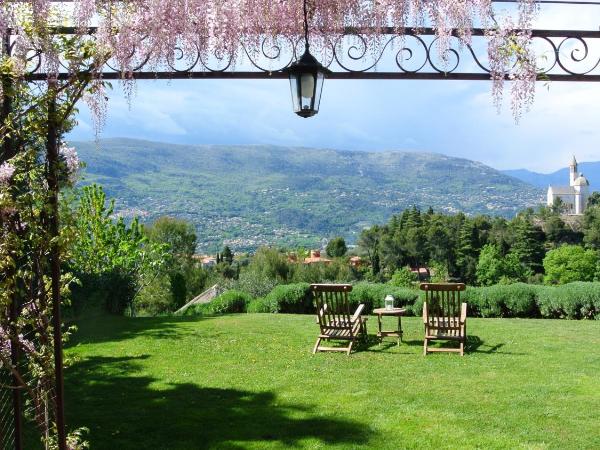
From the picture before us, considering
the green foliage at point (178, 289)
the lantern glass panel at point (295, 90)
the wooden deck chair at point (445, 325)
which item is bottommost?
the green foliage at point (178, 289)

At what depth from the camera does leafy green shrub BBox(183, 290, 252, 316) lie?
40.6 ft

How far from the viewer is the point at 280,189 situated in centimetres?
9544

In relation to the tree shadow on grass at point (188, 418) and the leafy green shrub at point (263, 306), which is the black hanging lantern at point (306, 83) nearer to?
the tree shadow on grass at point (188, 418)

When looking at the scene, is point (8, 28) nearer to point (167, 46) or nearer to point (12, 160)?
point (167, 46)

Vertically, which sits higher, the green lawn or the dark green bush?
the dark green bush

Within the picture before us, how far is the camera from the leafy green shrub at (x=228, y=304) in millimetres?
12384

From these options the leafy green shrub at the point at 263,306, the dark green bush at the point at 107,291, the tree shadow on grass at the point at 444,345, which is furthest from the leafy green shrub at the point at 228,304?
the tree shadow on grass at the point at 444,345

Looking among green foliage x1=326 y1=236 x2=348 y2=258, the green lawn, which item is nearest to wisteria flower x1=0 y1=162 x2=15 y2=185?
the green lawn

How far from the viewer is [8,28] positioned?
3.38m

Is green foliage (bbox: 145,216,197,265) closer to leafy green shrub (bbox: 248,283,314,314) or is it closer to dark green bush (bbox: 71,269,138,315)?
dark green bush (bbox: 71,269,138,315)

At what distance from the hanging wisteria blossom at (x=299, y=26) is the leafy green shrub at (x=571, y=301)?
6872mm

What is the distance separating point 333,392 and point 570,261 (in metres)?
34.5

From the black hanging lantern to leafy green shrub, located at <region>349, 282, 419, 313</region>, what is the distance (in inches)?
303

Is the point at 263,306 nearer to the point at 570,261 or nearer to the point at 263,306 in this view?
the point at 263,306
